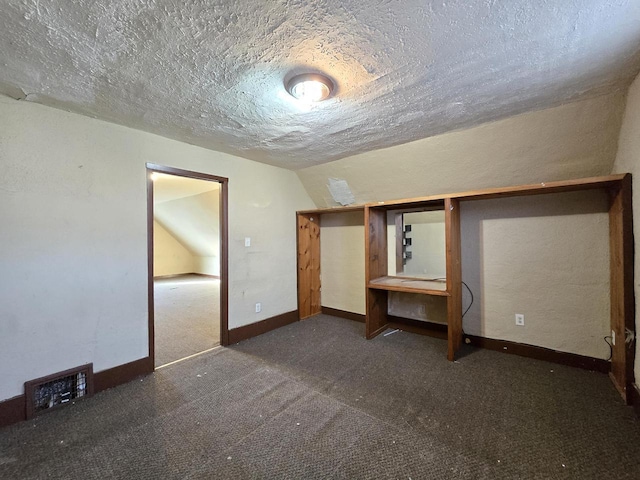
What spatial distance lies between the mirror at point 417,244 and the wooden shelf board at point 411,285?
0.57 feet

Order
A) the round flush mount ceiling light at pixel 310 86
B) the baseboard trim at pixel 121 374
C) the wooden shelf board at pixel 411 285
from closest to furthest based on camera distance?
the round flush mount ceiling light at pixel 310 86, the baseboard trim at pixel 121 374, the wooden shelf board at pixel 411 285

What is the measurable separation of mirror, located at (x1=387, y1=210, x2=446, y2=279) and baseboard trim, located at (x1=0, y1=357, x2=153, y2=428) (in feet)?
9.23

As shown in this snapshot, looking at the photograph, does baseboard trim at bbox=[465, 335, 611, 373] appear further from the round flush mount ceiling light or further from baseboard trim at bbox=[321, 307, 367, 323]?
the round flush mount ceiling light

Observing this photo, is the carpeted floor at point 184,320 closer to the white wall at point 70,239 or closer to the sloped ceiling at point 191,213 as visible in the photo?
the white wall at point 70,239

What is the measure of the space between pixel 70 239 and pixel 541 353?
13.3ft

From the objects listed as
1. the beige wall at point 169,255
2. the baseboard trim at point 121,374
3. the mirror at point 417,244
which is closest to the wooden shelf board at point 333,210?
the mirror at point 417,244

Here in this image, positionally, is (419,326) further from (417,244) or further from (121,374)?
(121,374)

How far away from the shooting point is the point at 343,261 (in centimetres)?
388

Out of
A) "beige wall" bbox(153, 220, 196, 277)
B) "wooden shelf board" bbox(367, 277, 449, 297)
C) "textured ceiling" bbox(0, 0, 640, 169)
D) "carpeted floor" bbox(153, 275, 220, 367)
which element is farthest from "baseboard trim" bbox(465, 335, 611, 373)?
"beige wall" bbox(153, 220, 196, 277)

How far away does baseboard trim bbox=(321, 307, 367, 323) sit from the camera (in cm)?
370

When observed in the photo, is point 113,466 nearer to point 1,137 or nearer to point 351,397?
point 351,397

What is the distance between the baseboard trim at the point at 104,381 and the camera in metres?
1.70

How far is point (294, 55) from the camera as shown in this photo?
1372 mm

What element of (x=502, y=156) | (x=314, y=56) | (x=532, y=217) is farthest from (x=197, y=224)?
(x=532, y=217)
